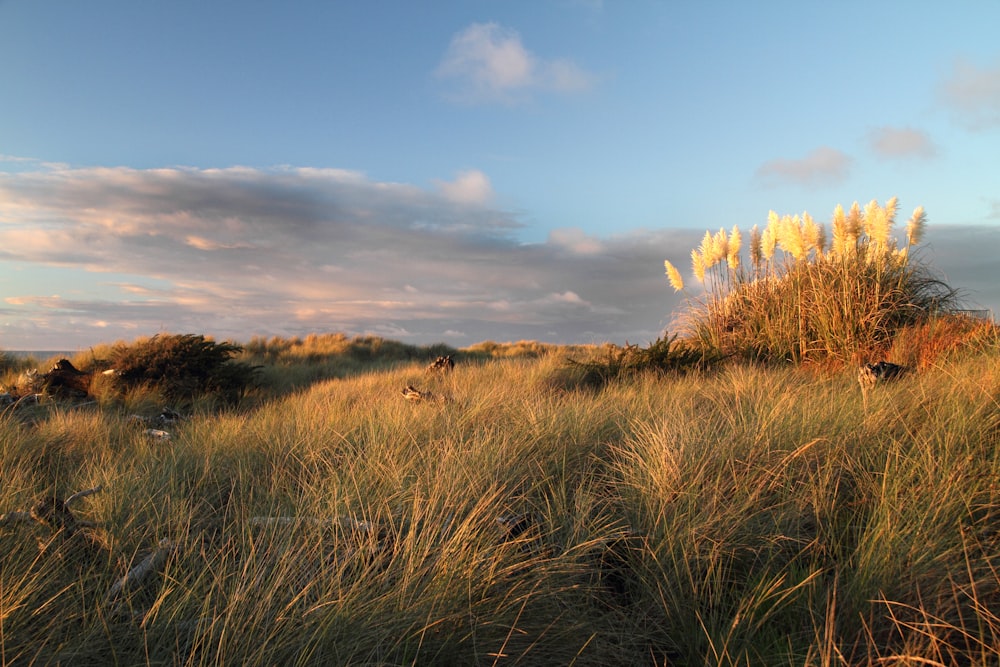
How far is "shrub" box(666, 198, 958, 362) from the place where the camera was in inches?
333

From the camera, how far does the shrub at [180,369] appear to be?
1134cm

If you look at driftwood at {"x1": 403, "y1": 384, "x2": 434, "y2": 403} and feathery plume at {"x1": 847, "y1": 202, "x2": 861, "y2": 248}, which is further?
feathery plume at {"x1": 847, "y1": 202, "x2": 861, "y2": 248}

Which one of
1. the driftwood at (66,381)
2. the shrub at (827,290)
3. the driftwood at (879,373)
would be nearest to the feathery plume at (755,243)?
the shrub at (827,290)

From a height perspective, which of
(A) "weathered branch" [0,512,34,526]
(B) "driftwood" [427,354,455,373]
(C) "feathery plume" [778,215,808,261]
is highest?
(C) "feathery plume" [778,215,808,261]

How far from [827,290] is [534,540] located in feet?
23.9

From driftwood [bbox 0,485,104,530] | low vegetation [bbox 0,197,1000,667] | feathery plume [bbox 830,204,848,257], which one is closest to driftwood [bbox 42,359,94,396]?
low vegetation [bbox 0,197,1000,667]

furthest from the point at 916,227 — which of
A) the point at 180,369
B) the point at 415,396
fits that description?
the point at 180,369

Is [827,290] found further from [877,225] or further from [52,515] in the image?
[52,515]

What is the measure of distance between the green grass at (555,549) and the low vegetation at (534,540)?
2 centimetres

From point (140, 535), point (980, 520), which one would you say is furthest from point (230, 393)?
point (980, 520)

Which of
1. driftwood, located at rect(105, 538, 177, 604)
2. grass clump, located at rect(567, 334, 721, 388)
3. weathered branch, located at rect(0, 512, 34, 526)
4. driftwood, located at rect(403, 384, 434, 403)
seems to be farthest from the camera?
grass clump, located at rect(567, 334, 721, 388)

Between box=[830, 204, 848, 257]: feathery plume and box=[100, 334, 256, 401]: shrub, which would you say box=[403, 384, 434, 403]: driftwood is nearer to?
box=[100, 334, 256, 401]: shrub

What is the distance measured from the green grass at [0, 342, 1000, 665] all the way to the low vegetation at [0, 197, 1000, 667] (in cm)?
2

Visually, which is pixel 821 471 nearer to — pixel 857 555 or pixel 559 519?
pixel 857 555
